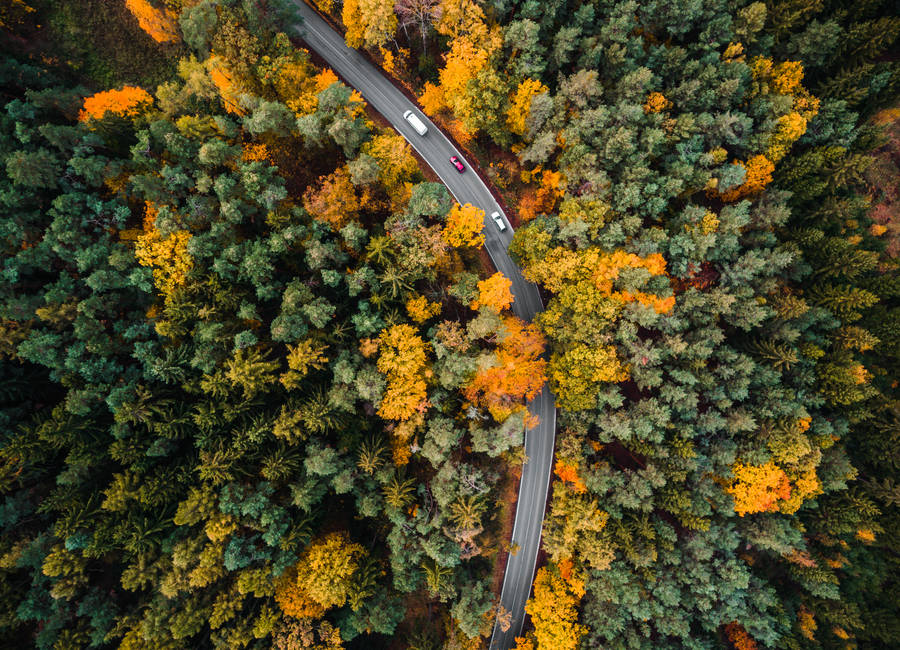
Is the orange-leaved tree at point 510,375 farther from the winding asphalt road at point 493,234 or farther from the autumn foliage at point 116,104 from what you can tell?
the autumn foliage at point 116,104

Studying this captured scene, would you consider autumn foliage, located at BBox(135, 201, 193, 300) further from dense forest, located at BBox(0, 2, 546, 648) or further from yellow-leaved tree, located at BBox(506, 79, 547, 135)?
yellow-leaved tree, located at BBox(506, 79, 547, 135)

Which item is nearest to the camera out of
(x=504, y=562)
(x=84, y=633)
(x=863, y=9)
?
(x=84, y=633)

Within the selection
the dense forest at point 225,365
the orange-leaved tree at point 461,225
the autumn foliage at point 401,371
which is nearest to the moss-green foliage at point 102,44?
the dense forest at point 225,365

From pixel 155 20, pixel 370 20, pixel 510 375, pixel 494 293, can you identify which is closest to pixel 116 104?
pixel 155 20

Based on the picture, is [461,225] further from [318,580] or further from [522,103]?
[318,580]

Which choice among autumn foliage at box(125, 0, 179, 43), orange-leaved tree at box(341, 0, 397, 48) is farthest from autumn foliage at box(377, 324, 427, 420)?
autumn foliage at box(125, 0, 179, 43)

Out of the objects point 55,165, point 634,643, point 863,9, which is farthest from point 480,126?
point 634,643

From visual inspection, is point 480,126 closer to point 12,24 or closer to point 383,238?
point 383,238
